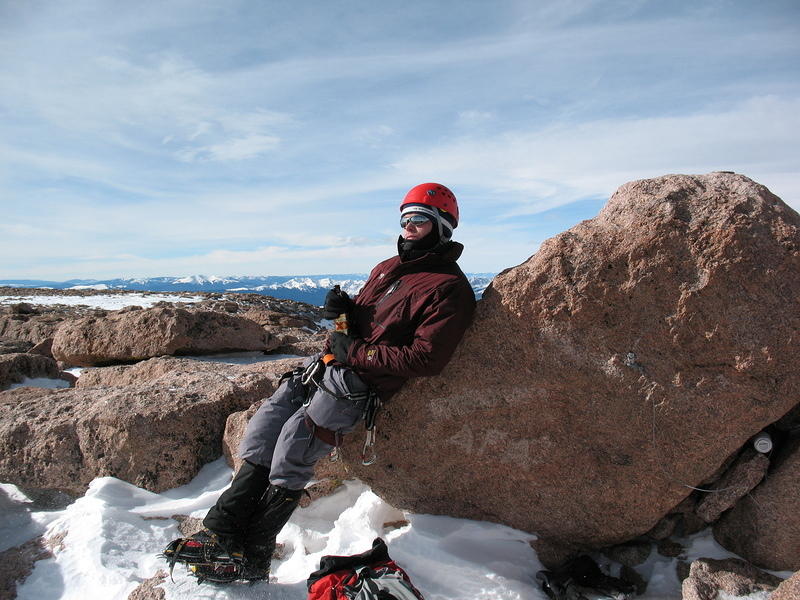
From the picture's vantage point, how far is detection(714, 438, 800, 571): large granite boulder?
4.53m

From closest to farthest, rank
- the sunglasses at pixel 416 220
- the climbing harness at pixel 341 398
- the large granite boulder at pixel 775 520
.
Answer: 1. the large granite boulder at pixel 775 520
2. the climbing harness at pixel 341 398
3. the sunglasses at pixel 416 220

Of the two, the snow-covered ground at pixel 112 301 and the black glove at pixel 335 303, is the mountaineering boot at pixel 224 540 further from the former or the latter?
the snow-covered ground at pixel 112 301

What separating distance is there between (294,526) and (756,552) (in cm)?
462

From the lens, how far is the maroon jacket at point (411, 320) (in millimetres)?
4574

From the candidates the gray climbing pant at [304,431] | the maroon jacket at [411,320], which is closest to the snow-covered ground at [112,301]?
the gray climbing pant at [304,431]

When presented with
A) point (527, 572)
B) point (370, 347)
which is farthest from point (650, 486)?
point (370, 347)

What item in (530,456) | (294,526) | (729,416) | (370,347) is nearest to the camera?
(729,416)

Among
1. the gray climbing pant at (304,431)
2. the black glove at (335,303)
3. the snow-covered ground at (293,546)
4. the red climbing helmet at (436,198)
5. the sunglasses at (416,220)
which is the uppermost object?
the red climbing helmet at (436,198)

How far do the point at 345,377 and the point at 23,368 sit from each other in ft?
30.3

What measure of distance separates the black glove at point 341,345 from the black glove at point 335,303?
220mm

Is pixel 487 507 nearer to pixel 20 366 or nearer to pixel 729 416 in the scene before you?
pixel 729 416

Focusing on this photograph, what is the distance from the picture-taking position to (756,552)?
4641 mm

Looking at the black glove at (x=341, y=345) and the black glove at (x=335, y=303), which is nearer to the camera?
the black glove at (x=341, y=345)

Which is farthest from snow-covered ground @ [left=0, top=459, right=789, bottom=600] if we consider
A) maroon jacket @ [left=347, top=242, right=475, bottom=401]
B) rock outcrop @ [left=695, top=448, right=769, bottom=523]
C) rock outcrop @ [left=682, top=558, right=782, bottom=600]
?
maroon jacket @ [left=347, top=242, right=475, bottom=401]
